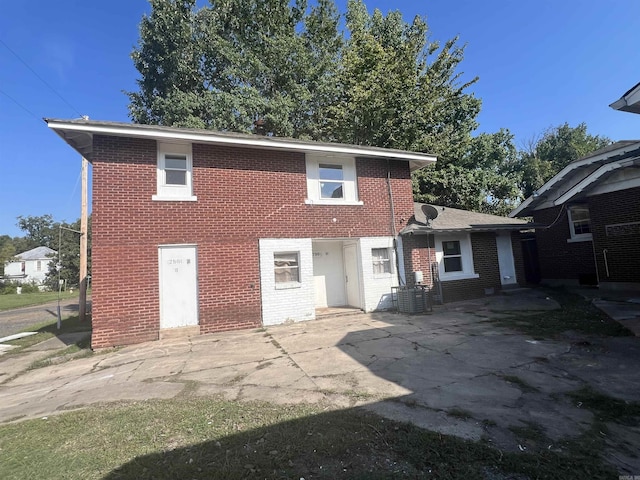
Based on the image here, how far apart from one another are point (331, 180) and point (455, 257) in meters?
6.18

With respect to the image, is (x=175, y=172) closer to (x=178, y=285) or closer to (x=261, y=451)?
(x=178, y=285)

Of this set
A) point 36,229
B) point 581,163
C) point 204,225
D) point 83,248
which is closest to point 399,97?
point 581,163

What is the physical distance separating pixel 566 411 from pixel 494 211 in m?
23.3

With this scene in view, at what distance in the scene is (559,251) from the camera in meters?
15.5

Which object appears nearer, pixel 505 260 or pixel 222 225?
pixel 222 225

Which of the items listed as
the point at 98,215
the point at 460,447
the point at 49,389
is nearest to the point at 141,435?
the point at 460,447

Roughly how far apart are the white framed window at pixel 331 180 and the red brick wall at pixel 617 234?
9645 millimetres

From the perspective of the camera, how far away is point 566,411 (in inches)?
153

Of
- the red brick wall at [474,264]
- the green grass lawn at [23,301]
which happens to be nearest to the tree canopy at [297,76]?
the red brick wall at [474,264]

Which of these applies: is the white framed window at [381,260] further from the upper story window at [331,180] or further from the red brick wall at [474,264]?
the upper story window at [331,180]

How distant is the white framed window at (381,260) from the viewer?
12.1 m

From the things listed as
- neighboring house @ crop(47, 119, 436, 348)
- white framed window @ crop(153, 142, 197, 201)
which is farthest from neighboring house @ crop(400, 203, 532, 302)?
white framed window @ crop(153, 142, 197, 201)

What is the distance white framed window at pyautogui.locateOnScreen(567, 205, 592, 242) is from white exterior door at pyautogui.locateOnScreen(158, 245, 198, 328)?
1609 centimetres

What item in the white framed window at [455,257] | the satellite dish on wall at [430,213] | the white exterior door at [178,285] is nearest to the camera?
the white exterior door at [178,285]
